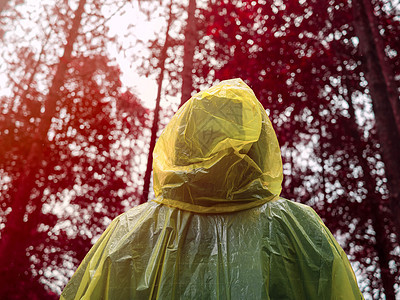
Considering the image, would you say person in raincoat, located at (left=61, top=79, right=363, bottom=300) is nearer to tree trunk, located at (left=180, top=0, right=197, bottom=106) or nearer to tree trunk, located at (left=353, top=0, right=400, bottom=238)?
tree trunk, located at (left=353, top=0, right=400, bottom=238)

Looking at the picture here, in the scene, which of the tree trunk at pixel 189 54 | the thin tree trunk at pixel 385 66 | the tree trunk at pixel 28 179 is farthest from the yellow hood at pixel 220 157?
the tree trunk at pixel 28 179

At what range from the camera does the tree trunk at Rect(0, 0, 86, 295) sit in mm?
5527

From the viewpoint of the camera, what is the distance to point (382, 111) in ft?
12.8

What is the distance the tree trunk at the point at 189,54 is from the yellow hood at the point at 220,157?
3.52 meters

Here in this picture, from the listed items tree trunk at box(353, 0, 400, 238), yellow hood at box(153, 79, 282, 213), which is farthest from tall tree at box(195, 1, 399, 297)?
yellow hood at box(153, 79, 282, 213)

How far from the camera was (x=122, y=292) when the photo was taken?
4.78 feet

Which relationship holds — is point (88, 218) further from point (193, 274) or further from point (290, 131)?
point (193, 274)

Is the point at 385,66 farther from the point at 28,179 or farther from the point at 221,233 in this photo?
the point at 28,179

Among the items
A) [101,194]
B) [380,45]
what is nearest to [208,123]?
[380,45]

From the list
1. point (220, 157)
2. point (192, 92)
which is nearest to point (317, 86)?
point (192, 92)

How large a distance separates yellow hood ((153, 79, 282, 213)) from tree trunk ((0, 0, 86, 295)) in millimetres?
5033

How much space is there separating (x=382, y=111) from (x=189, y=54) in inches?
117

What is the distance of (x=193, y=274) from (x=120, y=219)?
482 millimetres

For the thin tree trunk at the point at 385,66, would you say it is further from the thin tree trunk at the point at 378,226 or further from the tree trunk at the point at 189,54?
the thin tree trunk at the point at 378,226
